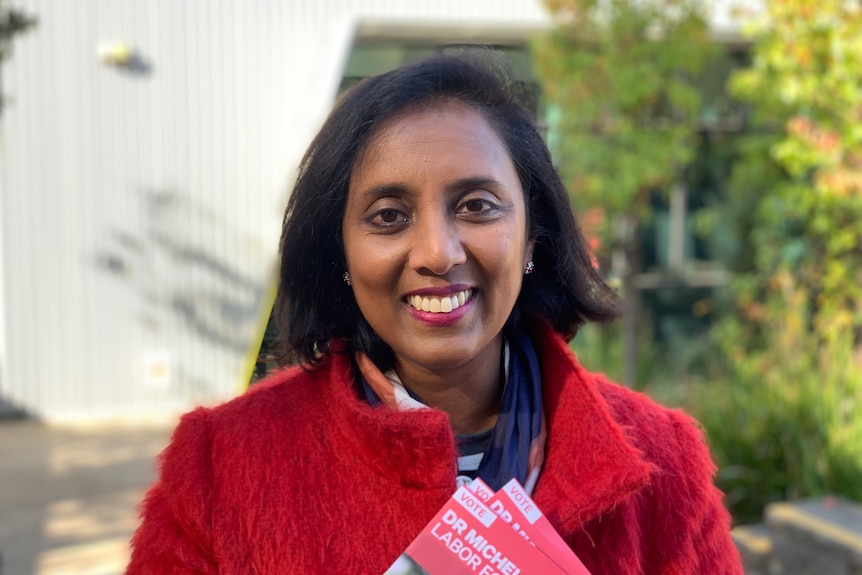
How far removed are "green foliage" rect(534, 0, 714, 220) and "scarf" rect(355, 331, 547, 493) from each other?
451 cm

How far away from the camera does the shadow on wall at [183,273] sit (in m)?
7.59

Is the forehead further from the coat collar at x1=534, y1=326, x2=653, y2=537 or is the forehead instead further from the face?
the coat collar at x1=534, y1=326, x2=653, y2=537

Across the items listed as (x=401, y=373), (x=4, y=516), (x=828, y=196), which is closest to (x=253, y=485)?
(x=401, y=373)

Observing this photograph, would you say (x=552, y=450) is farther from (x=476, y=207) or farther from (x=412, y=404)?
(x=476, y=207)

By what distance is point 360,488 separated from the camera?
152 cm

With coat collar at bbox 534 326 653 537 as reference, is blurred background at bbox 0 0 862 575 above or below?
below

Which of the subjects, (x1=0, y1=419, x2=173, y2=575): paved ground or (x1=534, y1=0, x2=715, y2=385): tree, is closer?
(x1=0, y1=419, x2=173, y2=575): paved ground

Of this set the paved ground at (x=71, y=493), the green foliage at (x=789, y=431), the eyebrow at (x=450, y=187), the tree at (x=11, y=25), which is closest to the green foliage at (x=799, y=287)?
the green foliage at (x=789, y=431)

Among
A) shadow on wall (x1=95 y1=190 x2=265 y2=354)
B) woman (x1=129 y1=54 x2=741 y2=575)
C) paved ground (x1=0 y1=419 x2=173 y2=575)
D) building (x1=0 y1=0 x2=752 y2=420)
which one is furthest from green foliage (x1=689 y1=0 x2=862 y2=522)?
shadow on wall (x1=95 y1=190 x2=265 y2=354)

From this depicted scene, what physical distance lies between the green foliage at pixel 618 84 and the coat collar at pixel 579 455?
14.8 feet

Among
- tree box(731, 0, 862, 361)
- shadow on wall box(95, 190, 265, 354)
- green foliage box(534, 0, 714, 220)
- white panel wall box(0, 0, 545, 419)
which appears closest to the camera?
tree box(731, 0, 862, 361)

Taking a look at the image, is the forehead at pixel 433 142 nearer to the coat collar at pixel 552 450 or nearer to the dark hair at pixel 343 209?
the dark hair at pixel 343 209

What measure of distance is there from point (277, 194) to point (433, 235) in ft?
21.9

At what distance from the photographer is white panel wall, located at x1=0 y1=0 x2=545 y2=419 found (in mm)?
7277
